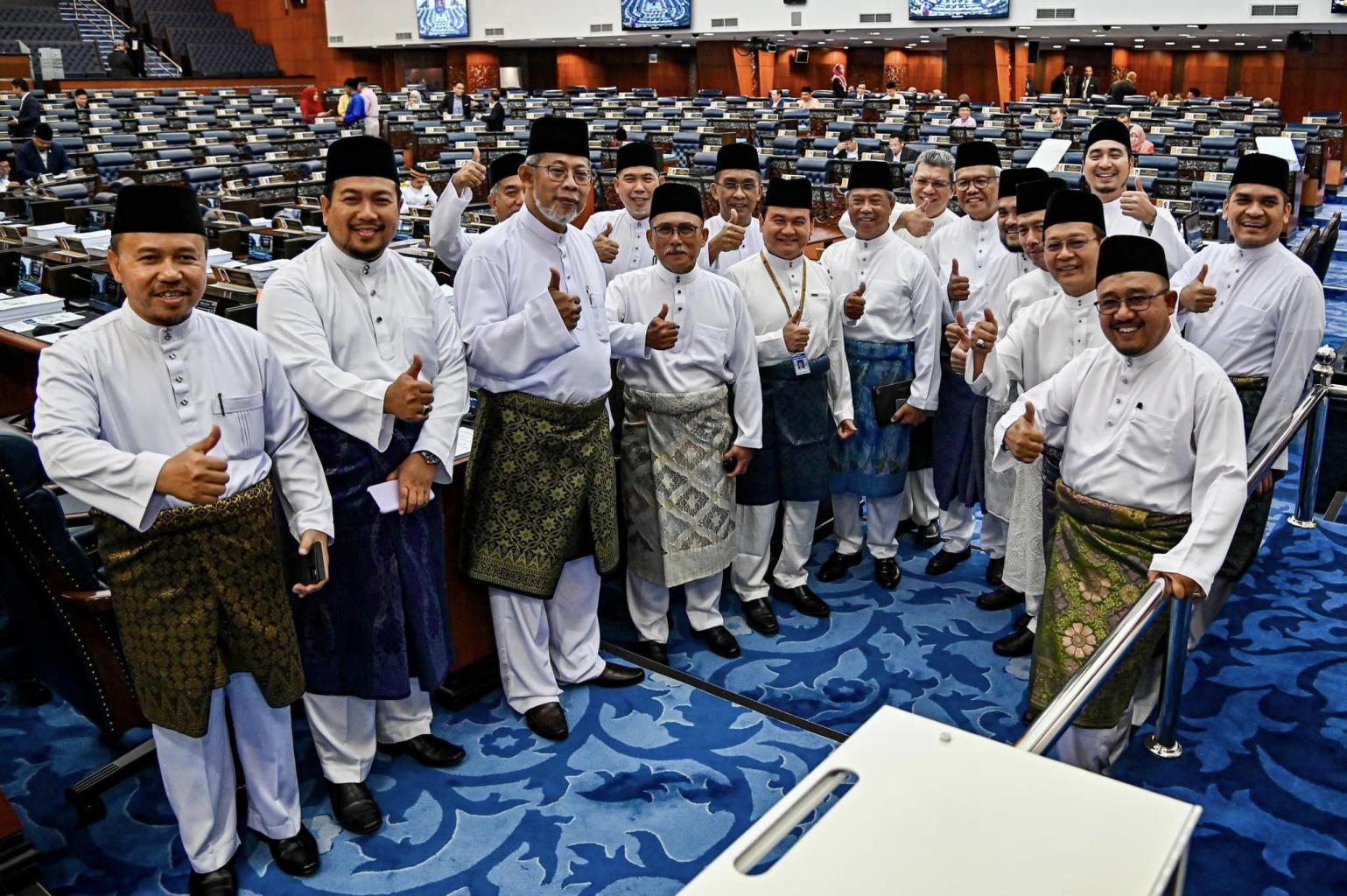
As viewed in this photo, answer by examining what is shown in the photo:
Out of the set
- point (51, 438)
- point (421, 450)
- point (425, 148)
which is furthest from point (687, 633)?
point (425, 148)

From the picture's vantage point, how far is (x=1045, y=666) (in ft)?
8.82

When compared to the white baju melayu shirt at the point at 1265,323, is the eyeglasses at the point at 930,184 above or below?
above

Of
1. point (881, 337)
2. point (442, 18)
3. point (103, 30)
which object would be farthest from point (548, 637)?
point (103, 30)

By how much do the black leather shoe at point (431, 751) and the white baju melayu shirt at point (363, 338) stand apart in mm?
737

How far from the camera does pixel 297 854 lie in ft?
8.06

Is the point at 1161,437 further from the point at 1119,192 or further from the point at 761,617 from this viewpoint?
the point at 1119,192

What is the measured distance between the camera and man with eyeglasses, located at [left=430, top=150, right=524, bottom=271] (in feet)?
12.3

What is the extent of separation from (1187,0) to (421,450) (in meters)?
20.2

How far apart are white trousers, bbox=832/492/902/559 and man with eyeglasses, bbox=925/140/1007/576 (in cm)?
19

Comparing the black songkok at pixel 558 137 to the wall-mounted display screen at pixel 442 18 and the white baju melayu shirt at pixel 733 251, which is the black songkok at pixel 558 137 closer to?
the white baju melayu shirt at pixel 733 251

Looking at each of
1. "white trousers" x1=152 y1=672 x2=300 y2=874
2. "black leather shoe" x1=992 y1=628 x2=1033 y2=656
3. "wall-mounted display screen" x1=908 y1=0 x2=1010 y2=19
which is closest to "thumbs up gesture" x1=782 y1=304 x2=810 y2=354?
"black leather shoe" x1=992 y1=628 x2=1033 y2=656

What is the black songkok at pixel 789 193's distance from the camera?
138 inches

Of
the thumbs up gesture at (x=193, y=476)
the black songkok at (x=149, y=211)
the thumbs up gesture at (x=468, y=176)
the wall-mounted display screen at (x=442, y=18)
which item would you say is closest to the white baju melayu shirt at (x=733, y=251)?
the thumbs up gesture at (x=468, y=176)

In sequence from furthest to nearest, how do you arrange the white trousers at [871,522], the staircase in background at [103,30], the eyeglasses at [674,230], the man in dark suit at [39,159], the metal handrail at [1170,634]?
1. the staircase in background at [103,30]
2. the man in dark suit at [39,159]
3. the white trousers at [871,522]
4. the eyeglasses at [674,230]
5. the metal handrail at [1170,634]
